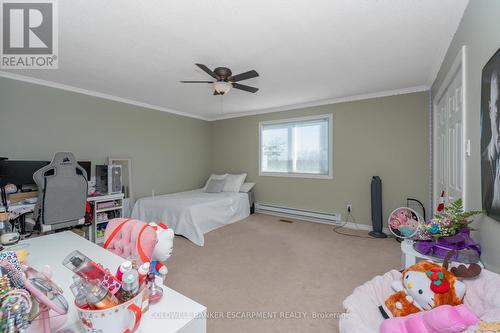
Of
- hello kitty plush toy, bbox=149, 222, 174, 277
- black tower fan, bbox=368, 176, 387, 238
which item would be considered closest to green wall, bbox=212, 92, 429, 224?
black tower fan, bbox=368, 176, 387, 238

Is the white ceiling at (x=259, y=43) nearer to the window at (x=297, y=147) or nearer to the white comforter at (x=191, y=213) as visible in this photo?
the window at (x=297, y=147)

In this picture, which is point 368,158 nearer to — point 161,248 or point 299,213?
point 299,213

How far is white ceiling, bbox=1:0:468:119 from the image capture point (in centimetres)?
163

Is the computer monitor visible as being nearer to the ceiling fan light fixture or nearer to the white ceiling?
the white ceiling

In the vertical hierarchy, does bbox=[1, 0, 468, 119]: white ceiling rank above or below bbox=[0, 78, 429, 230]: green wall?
above

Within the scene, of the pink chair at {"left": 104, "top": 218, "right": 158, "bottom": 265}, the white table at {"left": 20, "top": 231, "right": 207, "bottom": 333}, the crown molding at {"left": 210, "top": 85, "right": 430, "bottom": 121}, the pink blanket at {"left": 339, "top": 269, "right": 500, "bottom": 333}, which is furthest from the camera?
the crown molding at {"left": 210, "top": 85, "right": 430, "bottom": 121}

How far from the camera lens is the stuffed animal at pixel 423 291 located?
1.07 m

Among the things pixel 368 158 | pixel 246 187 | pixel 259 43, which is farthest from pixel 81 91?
pixel 368 158

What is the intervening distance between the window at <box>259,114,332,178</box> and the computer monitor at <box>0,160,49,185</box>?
12.3ft

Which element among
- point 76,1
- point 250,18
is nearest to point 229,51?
point 250,18

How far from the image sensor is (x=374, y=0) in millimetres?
1552

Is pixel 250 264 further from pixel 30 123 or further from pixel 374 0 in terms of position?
pixel 30 123

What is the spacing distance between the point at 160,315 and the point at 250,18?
6.44 feet

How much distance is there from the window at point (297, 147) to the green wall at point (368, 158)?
0.13 m
